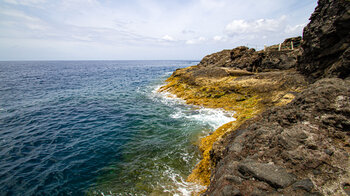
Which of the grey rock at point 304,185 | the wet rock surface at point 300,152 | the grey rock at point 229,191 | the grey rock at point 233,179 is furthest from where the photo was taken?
the grey rock at point 233,179

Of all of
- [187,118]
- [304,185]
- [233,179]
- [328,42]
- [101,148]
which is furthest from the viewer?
[187,118]

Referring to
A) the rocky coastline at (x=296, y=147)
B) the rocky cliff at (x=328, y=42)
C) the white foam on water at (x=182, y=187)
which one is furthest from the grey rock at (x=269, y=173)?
the rocky cliff at (x=328, y=42)

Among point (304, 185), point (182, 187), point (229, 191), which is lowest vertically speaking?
point (182, 187)

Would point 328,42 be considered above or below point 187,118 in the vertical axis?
above

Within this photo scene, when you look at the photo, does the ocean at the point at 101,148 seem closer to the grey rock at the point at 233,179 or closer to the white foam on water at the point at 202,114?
the white foam on water at the point at 202,114

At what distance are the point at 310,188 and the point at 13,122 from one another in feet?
81.7

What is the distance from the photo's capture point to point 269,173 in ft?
15.6

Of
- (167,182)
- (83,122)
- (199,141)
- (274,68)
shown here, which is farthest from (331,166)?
(274,68)

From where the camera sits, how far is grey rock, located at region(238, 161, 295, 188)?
4441mm

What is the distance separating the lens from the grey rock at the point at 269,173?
444 centimetres

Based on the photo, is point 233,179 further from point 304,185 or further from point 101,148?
point 101,148

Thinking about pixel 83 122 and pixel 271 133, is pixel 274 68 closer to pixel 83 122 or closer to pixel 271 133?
A: pixel 271 133

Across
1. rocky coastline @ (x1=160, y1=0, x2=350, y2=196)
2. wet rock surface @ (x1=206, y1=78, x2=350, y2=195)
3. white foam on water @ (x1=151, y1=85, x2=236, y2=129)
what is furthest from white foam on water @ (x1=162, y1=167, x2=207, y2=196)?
white foam on water @ (x1=151, y1=85, x2=236, y2=129)

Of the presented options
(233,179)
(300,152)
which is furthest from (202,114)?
(233,179)
